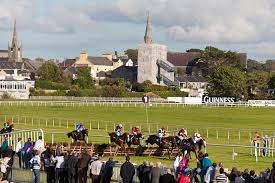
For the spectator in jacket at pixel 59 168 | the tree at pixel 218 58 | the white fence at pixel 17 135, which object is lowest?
the spectator in jacket at pixel 59 168

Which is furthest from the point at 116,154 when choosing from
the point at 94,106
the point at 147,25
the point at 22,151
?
the point at 147,25

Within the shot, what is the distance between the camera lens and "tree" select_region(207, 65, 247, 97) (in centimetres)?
10750

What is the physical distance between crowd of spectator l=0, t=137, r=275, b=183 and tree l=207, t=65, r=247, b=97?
8727 cm

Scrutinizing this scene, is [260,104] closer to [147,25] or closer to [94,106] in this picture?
[94,106]

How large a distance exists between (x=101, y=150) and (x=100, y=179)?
9.03 metres

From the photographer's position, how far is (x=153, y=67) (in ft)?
450

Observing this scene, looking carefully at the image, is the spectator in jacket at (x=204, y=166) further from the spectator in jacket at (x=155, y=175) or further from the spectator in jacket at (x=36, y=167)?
the spectator in jacket at (x=36, y=167)

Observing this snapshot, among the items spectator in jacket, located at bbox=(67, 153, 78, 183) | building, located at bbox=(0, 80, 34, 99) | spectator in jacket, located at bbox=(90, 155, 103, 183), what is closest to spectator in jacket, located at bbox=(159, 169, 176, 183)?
spectator in jacket, located at bbox=(90, 155, 103, 183)

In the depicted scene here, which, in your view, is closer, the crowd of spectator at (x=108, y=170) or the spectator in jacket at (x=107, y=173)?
the crowd of spectator at (x=108, y=170)

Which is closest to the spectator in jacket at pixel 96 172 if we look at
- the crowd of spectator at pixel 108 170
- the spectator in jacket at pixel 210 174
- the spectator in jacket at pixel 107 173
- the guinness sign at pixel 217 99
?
the crowd of spectator at pixel 108 170

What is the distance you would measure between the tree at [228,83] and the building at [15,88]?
95.7 ft

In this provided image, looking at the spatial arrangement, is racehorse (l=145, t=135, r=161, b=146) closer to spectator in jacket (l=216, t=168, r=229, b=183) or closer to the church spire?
spectator in jacket (l=216, t=168, r=229, b=183)

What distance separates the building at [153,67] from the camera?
13712 cm

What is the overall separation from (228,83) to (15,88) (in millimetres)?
35352
